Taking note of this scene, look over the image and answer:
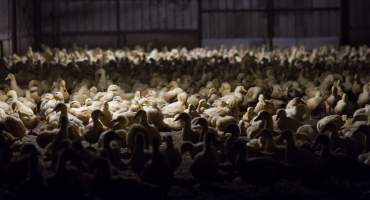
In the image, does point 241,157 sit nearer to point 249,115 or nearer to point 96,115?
point 96,115

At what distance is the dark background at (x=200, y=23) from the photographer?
84.9 ft

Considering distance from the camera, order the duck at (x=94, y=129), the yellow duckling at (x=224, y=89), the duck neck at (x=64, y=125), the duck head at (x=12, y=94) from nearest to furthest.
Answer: the duck neck at (x=64, y=125) < the duck at (x=94, y=129) < the duck head at (x=12, y=94) < the yellow duckling at (x=224, y=89)

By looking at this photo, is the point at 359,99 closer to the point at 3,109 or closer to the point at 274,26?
the point at 3,109

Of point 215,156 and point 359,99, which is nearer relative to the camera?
point 215,156

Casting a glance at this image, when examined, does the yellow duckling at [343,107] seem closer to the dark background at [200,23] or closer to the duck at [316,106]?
the duck at [316,106]

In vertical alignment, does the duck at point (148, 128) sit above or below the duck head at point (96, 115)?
below

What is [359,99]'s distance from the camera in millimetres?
12641

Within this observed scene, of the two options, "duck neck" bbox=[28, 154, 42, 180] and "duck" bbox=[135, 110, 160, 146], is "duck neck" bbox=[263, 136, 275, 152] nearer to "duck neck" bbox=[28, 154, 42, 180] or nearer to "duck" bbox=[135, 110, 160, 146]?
"duck" bbox=[135, 110, 160, 146]

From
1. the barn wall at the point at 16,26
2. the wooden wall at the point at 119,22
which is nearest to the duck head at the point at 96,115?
the barn wall at the point at 16,26

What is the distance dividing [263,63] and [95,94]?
6086 millimetres

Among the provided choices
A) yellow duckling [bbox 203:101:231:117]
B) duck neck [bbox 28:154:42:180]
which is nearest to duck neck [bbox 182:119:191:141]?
yellow duckling [bbox 203:101:231:117]

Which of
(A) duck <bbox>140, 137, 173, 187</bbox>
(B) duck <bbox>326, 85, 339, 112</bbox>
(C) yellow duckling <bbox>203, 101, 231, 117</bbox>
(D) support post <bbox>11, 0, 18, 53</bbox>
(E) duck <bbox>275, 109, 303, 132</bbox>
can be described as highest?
(D) support post <bbox>11, 0, 18, 53</bbox>

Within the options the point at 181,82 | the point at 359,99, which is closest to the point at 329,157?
the point at 359,99

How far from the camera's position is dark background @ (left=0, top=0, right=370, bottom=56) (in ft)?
84.9
